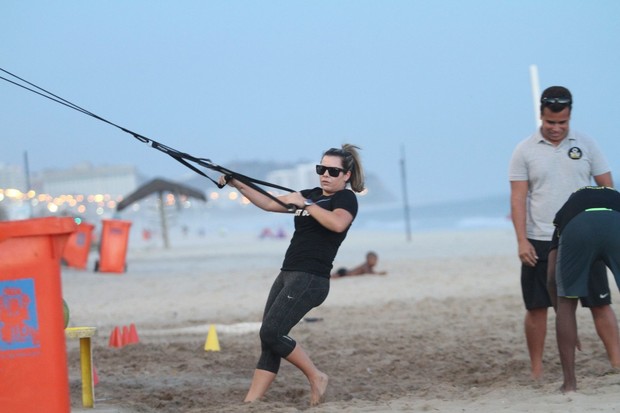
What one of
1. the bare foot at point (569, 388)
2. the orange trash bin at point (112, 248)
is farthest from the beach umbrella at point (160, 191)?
the bare foot at point (569, 388)

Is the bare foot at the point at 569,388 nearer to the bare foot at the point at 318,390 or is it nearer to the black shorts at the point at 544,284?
the black shorts at the point at 544,284

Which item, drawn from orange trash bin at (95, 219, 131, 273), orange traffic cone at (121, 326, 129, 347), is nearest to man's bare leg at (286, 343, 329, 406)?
orange traffic cone at (121, 326, 129, 347)

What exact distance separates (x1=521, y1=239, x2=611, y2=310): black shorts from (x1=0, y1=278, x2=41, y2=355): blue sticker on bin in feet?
10.9

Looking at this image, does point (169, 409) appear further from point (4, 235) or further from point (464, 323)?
point (464, 323)

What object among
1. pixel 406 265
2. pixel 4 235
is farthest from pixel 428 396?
pixel 406 265

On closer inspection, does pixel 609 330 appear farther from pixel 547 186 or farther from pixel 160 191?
pixel 160 191

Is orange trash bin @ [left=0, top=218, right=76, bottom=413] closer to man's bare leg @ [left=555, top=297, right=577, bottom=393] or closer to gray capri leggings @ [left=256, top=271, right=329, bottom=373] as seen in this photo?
gray capri leggings @ [left=256, top=271, right=329, bottom=373]

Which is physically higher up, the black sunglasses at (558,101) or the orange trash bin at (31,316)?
the black sunglasses at (558,101)

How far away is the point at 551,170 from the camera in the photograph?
584cm

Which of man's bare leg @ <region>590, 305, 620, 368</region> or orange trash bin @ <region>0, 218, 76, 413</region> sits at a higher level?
orange trash bin @ <region>0, 218, 76, 413</region>

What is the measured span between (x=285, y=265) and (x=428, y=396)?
46.6 inches

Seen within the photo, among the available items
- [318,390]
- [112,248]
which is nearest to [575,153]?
[318,390]

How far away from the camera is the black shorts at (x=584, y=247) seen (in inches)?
196

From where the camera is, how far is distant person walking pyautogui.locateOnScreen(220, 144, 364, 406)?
5320 millimetres
